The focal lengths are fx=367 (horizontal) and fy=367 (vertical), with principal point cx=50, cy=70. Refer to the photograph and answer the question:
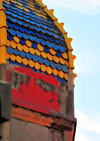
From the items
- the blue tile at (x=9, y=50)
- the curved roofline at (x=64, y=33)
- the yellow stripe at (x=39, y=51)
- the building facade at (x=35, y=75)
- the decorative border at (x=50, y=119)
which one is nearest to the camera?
the decorative border at (x=50, y=119)

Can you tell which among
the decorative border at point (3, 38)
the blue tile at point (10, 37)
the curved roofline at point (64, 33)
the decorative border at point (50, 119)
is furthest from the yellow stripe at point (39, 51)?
the decorative border at point (50, 119)

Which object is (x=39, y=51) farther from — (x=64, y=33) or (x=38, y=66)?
(x=64, y=33)

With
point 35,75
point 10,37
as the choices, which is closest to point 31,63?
point 35,75

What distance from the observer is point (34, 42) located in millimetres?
11906

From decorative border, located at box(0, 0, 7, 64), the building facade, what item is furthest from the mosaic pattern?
decorative border, located at box(0, 0, 7, 64)

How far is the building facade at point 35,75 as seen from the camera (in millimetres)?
10750

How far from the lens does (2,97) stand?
3.55 m

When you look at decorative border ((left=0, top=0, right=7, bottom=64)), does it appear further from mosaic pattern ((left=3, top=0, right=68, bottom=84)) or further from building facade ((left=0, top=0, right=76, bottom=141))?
mosaic pattern ((left=3, top=0, right=68, bottom=84))

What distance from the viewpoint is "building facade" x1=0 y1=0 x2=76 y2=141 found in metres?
10.8

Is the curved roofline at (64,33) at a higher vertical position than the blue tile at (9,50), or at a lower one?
higher

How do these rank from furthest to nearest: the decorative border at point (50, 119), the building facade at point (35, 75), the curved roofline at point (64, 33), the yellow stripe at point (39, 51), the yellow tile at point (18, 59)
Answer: the curved roofline at point (64, 33)
the yellow stripe at point (39, 51)
the yellow tile at point (18, 59)
the building facade at point (35, 75)
the decorative border at point (50, 119)

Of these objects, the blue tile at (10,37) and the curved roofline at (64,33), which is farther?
the curved roofline at (64,33)

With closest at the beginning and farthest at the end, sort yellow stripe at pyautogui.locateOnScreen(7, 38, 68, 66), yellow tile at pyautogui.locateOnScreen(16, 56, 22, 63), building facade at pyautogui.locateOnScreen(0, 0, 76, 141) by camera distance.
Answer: building facade at pyautogui.locateOnScreen(0, 0, 76, 141), yellow tile at pyautogui.locateOnScreen(16, 56, 22, 63), yellow stripe at pyautogui.locateOnScreen(7, 38, 68, 66)

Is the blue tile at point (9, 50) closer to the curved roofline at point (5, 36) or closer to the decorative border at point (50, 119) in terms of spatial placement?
the curved roofline at point (5, 36)
